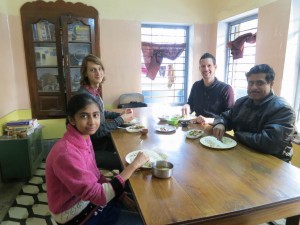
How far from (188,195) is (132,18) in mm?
2984

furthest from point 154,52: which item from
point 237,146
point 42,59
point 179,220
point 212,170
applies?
point 179,220

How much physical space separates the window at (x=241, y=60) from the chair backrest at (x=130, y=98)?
1423mm

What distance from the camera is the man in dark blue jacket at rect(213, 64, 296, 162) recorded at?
133 centimetres

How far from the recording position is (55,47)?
311cm

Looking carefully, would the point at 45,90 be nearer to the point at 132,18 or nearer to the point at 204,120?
the point at 132,18

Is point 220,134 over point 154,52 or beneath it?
beneath

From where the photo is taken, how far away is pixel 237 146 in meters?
1.48

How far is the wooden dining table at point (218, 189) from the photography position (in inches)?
33.4

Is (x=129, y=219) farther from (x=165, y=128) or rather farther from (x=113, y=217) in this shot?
(x=165, y=128)

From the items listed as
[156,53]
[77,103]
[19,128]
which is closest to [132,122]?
[77,103]

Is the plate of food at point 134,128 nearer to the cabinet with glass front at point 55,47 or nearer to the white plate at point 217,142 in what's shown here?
the white plate at point 217,142

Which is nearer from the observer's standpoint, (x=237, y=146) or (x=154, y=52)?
(x=237, y=146)

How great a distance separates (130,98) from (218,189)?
2.58 metres

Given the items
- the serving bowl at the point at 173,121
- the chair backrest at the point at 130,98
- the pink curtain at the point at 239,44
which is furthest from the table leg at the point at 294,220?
the chair backrest at the point at 130,98
